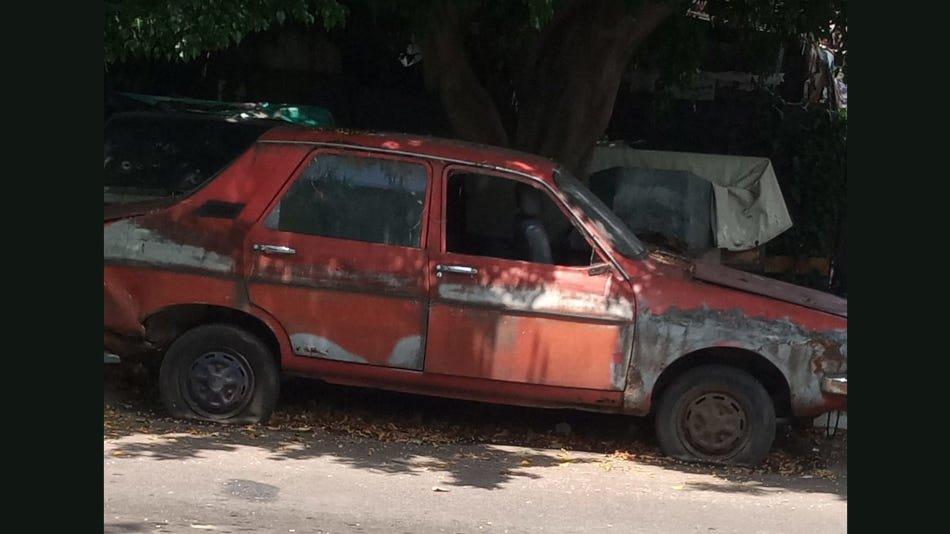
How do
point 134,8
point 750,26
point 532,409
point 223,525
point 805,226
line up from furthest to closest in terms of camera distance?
point 805,226 < point 750,26 < point 532,409 < point 134,8 < point 223,525

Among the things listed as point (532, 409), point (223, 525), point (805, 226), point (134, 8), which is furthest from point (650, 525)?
point (805, 226)

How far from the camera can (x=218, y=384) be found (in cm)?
786

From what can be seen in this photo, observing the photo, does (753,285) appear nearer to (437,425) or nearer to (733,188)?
(437,425)

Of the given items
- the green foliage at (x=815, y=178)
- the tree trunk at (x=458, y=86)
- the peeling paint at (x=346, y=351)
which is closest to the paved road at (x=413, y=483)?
the peeling paint at (x=346, y=351)

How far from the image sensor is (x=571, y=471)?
24.8ft

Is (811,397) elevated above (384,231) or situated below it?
below

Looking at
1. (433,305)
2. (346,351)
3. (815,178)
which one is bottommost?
(346,351)

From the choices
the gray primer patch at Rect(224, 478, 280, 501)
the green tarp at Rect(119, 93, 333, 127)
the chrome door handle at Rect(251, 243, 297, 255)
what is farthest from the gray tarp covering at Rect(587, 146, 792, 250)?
the gray primer patch at Rect(224, 478, 280, 501)

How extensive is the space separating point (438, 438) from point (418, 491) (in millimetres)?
1434

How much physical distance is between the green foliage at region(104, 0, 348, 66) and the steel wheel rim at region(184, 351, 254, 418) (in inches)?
74.6

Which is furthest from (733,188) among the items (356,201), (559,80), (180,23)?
(180,23)

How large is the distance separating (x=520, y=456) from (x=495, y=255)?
1243 mm

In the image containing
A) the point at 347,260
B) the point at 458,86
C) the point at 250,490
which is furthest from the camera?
the point at 458,86

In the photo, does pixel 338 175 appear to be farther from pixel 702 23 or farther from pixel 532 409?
pixel 702 23
